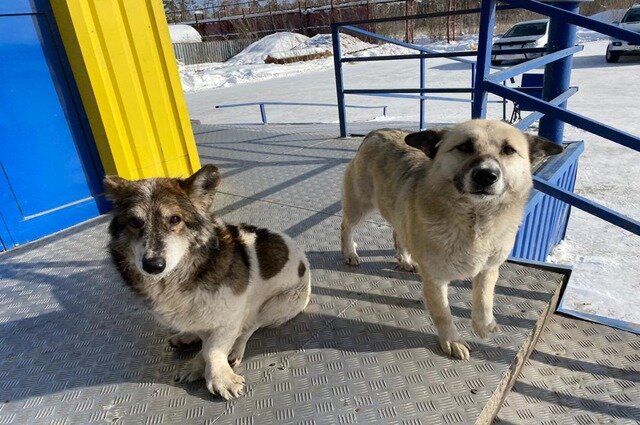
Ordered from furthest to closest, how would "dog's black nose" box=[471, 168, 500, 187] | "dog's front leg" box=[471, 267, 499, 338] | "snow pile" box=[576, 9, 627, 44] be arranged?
"snow pile" box=[576, 9, 627, 44]
"dog's front leg" box=[471, 267, 499, 338]
"dog's black nose" box=[471, 168, 500, 187]

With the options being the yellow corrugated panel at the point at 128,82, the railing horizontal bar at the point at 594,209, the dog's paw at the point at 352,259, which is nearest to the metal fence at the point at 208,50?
the yellow corrugated panel at the point at 128,82

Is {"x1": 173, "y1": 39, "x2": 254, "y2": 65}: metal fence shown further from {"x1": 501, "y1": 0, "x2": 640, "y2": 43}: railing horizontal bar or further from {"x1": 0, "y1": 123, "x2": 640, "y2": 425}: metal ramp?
{"x1": 501, "y1": 0, "x2": 640, "y2": 43}: railing horizontal bar

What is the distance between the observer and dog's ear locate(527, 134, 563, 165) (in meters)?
2.00

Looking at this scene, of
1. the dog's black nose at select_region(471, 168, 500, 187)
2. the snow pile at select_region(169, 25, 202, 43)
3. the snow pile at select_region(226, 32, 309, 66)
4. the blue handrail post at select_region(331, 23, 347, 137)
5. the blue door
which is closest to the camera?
the dog's black nose at select_region(471, 168, 500, 187)

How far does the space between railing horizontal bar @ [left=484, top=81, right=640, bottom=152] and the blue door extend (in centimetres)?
357

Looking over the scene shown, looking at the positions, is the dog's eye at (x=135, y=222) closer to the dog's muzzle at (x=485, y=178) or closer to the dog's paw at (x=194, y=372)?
the dog's paw at (x=194, y=372)

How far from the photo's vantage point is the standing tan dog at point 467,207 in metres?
1.84

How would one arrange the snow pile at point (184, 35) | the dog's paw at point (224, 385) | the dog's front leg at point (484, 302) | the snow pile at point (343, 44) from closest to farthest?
the dog's paw at point (224, 385), the dog's front leg at point (484, 302), the snow pile at point (343, 44), the snow pile at point (184, 35)

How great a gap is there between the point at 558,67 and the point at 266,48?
967 inches

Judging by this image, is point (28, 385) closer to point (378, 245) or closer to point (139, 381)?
point (139, 381)

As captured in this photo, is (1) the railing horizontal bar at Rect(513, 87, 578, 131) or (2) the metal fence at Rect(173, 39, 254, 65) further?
(2) the metal fence at Rect(173, 39, 254, 65)

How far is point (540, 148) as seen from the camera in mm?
2012

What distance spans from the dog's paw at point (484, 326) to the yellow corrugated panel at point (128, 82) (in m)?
3.23

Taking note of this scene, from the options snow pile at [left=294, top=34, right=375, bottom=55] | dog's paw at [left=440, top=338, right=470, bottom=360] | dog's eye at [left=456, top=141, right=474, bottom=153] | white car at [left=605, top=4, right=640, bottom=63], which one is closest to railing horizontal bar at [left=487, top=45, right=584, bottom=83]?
dog's eye at [left=456, top=141, right=474, bottom=153]
